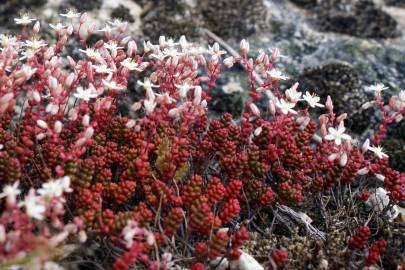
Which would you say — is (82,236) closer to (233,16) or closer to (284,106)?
(284,106)

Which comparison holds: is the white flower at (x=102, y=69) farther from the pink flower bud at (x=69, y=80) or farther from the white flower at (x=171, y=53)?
the white flower at (x=171, y=53)

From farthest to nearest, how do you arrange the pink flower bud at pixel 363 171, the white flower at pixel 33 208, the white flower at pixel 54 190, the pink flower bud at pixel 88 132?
the pink flower bud at pixel 363 171 → the pink flower bud at pixel 88 132 → the white flower at pixel 54 190 → the white flower at pixel 33 208

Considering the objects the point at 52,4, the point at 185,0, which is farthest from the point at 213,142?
the point at 52,4

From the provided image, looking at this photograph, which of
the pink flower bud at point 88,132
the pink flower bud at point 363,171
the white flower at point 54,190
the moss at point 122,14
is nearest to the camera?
the white flower at point 54,190

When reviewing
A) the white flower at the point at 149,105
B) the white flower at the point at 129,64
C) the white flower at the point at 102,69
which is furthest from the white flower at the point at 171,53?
the white flower at the point at 149,105

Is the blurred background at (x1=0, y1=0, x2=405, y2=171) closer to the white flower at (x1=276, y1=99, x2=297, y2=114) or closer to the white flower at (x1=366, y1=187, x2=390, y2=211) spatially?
the white flower at (x1=366, y1=187, x2=390, y2=211)

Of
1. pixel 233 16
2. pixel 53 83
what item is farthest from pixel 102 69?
pixel 233 16

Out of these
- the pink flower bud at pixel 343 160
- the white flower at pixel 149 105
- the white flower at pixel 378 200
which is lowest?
the white flower at pixel 378 200

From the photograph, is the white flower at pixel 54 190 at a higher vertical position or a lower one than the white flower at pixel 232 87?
higher
